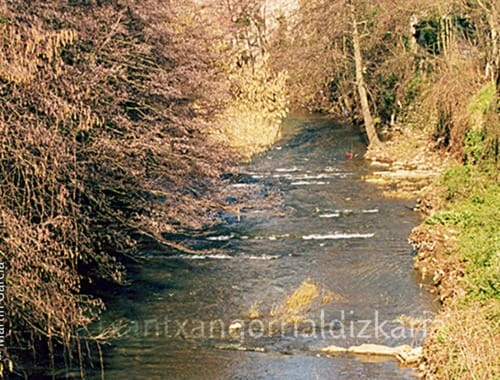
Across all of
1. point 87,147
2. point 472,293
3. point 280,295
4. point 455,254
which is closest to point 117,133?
point 87,147

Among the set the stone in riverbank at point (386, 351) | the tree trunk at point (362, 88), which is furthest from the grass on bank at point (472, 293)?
the tree trunk at point (362, 88)

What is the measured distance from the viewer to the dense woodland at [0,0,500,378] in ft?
32.4

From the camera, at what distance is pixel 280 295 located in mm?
13945

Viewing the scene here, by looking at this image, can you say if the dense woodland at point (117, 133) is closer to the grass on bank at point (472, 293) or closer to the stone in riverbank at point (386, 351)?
the grass on bank at point (472, 293)

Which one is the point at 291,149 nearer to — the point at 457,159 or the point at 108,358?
the point at 457,159

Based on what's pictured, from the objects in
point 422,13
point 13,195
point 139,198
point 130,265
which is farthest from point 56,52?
point 422,13

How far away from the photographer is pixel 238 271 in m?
15.4

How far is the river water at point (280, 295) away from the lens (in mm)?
11172

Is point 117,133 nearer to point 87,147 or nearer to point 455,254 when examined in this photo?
point 87,147

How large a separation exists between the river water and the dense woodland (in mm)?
701

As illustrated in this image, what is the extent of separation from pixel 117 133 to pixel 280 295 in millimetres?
3756

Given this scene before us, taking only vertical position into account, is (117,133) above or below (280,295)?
above

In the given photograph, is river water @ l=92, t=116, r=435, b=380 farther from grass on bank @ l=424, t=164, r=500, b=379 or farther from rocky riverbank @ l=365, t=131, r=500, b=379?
grass on bank @ l=424, t=164, r=500, b=379

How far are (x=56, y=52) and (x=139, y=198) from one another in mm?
4088
